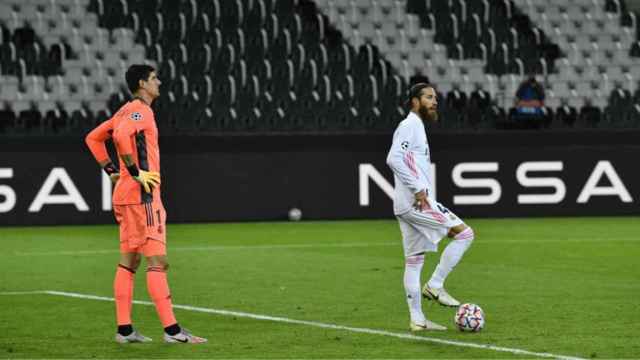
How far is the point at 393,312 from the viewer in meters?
11.3

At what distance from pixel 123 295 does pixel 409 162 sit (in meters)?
2.36

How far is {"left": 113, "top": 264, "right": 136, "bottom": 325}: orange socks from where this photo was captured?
9.54 meters

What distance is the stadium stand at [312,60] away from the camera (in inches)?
969

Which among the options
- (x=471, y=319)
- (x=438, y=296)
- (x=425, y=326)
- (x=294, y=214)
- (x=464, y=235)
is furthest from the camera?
(x=294, y=214)

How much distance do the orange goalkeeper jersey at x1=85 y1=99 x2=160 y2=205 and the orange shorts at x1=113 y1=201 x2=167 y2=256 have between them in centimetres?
5

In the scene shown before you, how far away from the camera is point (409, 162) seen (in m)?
10.1

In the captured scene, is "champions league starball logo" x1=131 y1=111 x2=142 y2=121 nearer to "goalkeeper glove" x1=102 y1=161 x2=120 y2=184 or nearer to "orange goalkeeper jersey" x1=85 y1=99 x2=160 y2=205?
"orange goalkeeper jersey" x1=85 y1=99 x2=160 y2=205

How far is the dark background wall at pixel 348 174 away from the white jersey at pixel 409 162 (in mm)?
12813

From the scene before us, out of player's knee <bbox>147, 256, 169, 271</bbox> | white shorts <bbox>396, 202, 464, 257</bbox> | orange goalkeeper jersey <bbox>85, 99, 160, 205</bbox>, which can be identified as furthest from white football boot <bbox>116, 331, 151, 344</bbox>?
white shorts <bbox>396, 202, 464, 257</bbox>

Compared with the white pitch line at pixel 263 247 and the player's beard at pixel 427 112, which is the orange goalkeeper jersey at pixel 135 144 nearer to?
the player's beard at pixel 427 112

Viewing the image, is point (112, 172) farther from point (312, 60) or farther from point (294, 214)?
point (312, 60)

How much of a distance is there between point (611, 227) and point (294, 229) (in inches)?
201

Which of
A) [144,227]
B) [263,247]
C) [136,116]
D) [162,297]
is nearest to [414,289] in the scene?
[162,297]

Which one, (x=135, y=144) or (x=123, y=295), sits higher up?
(x=135, y=144)
